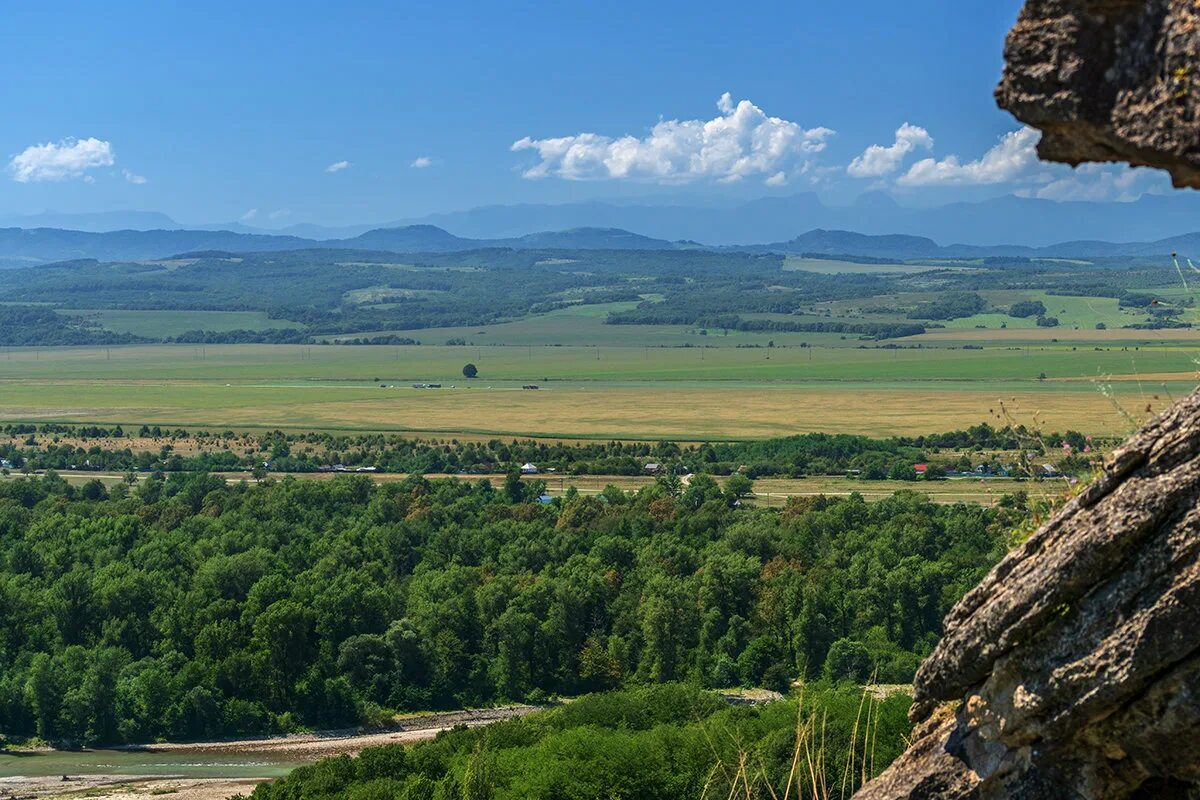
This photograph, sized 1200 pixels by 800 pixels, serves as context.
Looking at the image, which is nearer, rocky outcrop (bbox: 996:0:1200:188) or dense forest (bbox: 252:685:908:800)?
rocky outcrop (bbox: 996:0:1200:188)

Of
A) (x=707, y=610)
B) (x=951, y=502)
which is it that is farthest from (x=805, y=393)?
(x=707, y=610)

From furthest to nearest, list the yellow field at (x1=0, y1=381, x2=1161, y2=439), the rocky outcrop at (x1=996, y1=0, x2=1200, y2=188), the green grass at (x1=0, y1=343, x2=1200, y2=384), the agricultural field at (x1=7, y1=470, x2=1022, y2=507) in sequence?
1. the green grass at (x1=0, y1=343, x2=1200, y2=384)
2. the yellow field at (x1=0, y1=381, x2=1161, y2=439)
3. the agricultural field at (x1=7, y1=470, x2=1022, y2=507)
4. the rocky outcrop at (x1=996, y1=0, x2=1200, y2=188)

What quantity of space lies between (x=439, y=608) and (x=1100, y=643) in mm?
48745

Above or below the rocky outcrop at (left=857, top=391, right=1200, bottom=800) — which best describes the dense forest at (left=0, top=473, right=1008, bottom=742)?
below

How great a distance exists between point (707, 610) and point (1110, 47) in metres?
48.8

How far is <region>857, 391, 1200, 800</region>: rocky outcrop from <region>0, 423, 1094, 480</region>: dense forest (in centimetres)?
7749

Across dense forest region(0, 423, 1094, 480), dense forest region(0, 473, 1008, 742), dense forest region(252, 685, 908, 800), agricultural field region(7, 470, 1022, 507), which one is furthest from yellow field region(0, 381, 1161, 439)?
dense forest region(252, 685, 908, 800)

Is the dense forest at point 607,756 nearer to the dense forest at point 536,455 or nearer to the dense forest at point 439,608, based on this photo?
the dense forest at point 439,608

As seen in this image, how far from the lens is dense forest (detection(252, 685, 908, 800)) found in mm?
27000

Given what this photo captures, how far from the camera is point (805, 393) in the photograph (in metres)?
139

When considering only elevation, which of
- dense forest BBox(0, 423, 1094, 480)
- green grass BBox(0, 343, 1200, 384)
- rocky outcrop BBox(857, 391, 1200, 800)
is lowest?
dense forest BBox(0, 423, 1094, 480)

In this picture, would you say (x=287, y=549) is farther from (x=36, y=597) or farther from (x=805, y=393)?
(x=805, y=393)

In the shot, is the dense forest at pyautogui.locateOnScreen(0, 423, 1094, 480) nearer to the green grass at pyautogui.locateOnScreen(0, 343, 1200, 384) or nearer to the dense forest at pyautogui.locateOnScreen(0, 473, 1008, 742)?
the dense forest at pyautogui.locateOnScreen(0, 473, 1008, 742)

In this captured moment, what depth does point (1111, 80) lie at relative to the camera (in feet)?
22.6
